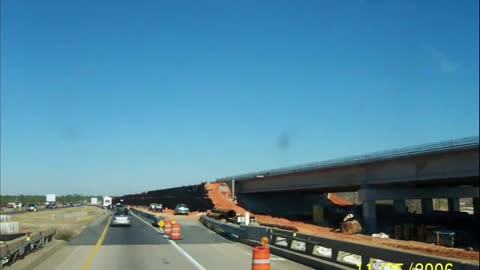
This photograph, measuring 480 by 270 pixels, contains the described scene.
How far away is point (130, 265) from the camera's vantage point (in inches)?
704

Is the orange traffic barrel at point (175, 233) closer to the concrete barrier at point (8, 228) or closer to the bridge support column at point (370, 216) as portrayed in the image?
the concrete barrier at point (8, 228)

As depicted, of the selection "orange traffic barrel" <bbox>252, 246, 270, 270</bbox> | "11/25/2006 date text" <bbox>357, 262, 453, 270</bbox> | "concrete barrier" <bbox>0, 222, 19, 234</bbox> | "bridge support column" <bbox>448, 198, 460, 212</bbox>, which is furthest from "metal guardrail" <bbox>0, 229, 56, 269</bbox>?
"bridge support column" <bbox>448, 198, 460, 212</bbox>

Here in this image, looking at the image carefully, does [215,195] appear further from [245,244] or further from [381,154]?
[245,244]

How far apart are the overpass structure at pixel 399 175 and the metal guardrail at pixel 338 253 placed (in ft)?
64.1

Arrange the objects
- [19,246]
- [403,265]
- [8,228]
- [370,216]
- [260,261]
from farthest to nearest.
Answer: [370,216], [8,228], [19,246], [260,261], [403,265]

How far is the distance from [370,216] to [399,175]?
6.85 meters

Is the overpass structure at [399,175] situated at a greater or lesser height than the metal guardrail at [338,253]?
greater

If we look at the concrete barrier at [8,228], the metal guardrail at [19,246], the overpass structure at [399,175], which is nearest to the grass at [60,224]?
the concrete barrier at [8,228]

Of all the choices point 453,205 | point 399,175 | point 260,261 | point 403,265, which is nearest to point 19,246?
point 260,261

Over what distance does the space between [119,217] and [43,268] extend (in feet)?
104

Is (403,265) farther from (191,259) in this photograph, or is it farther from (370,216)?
(370,216)

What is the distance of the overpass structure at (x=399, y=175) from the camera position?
40.8 metres

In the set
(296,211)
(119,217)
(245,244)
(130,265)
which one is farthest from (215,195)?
(130,265)

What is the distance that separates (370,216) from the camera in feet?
174
